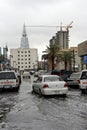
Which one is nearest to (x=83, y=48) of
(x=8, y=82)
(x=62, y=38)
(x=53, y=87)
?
(x=8, y=82)

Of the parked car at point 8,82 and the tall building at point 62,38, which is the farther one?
the tall building at point 62,38

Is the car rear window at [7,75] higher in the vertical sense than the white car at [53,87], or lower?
higher

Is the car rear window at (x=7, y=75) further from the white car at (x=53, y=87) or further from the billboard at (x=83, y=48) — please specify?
the billboard at (x=83, y=48)

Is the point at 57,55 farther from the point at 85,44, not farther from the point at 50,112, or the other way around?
the point at 50,112

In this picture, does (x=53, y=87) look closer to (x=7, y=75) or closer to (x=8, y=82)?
(x=8, y=82)

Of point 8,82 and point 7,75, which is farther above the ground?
point 7,75

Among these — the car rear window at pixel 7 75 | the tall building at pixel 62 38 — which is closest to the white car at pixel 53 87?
the car rear window at pixel 7 75

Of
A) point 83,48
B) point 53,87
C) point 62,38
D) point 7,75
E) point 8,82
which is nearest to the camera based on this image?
point 53,87

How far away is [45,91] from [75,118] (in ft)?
32.7

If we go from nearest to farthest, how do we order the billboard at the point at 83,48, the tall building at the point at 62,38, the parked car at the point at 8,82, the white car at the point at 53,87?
the white car at the point at 53,87 < the parked car at the point at 8,82 < the billboard at the point at 83,48 < the tall building at the point at 62,38

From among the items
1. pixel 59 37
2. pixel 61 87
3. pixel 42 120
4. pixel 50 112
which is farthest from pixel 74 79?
pixel 59 37

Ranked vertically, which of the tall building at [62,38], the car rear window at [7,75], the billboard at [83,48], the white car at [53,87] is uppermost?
the tall building at [62,38]

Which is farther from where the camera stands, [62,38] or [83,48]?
[62,38]

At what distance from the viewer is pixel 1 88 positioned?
30906 mm
